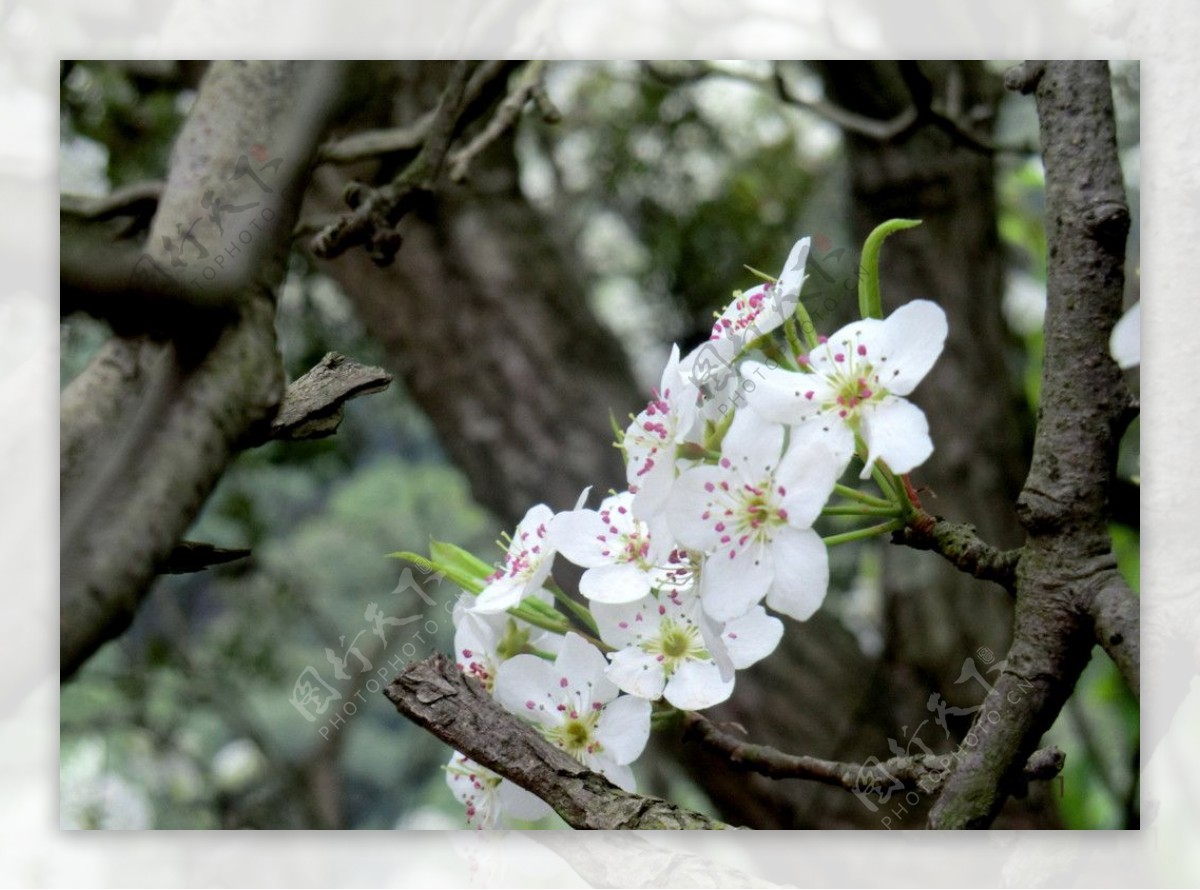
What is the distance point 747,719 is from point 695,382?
0.90m

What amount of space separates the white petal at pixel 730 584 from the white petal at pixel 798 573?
0.04 feet

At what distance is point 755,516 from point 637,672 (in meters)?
0.14

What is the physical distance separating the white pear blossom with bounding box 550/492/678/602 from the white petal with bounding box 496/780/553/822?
0.16 meters

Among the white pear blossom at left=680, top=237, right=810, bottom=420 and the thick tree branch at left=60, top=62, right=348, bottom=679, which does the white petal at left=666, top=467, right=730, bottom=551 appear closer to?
the white pear blossom at left=680, top=237, right=810, bottom=420

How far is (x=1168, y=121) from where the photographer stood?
3.46 feet

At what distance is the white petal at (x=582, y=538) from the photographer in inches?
29.1

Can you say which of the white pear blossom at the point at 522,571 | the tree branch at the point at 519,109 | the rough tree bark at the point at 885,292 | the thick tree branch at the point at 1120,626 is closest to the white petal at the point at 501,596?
the white pear blossom at the point at 522,571

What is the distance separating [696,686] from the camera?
2.52 feet

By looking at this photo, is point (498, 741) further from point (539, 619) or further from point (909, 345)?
point (909, 345)

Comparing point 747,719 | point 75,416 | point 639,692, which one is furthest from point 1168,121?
point 75,416

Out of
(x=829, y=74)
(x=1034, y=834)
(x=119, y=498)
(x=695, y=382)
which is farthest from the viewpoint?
(x=829, y=74)

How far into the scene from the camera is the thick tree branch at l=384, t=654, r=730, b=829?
0.76 m

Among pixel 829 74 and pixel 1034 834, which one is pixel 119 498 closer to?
pixel 1034 834

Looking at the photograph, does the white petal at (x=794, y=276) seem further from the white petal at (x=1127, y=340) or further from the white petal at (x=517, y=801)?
the white petal at (x=517, y=801)
